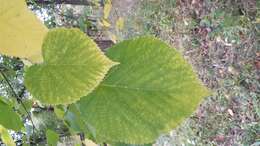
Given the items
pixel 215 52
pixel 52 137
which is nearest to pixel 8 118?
pixel 52 137

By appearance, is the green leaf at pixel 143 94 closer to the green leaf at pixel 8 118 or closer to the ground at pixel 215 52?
the green leaf at pixel 8 118

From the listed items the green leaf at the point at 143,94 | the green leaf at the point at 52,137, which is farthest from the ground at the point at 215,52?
the green leaf at the point at 143,94

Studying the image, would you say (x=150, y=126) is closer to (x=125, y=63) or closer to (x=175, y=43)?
(x=125, y=63)

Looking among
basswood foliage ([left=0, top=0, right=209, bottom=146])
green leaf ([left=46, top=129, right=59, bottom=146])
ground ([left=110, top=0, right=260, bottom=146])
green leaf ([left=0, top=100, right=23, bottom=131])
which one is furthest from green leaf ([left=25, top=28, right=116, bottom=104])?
ground ([left=110, top=0, right=260, bottom=146])

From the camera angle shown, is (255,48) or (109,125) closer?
(109,125)

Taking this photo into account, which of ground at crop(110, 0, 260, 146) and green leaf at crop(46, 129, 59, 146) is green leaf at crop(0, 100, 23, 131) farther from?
ground at crop(110, 0, 260, 146)

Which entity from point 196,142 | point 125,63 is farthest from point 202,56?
point 125,63
